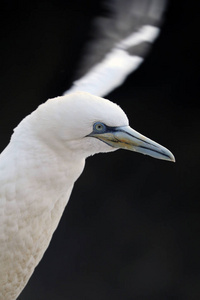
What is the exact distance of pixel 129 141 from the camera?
0.94 meters

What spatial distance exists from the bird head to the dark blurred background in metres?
1.13

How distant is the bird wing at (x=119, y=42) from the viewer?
127 centimetres

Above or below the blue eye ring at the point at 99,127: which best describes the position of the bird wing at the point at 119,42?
above

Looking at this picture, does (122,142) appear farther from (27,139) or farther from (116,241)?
(116,241)

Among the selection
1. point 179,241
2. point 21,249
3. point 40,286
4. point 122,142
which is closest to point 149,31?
point 122,142

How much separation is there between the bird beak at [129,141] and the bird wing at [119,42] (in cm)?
34

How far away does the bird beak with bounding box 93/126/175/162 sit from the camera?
93cm

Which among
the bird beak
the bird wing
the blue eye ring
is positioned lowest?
the bird beak

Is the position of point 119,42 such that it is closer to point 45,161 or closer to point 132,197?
point 45,161

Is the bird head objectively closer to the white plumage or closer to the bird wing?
the white plumage

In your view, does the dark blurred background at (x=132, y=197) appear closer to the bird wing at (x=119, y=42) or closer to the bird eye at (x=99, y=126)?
the bird wing at (x=119, y=42)

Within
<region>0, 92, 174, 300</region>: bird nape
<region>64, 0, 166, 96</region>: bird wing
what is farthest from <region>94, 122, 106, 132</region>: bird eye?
<region>64, 0, 166, 96</region>: bird wing

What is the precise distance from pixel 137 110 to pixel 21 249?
3.87 feet

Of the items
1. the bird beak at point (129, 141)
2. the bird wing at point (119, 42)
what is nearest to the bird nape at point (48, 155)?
the bird beak at point (129, 141)
